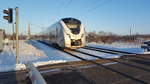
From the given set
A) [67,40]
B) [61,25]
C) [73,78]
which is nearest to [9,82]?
[73,78]

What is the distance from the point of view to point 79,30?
17359 millimetres

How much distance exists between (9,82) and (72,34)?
11570mm

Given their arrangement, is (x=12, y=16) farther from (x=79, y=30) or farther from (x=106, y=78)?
(x=79, y=30)

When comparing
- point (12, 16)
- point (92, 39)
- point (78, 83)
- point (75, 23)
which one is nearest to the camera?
point (78, 83)

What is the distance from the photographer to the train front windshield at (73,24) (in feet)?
56.3

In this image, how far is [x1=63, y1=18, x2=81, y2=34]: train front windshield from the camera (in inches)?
675

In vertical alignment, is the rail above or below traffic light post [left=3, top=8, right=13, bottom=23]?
below

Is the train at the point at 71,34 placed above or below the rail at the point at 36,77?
above

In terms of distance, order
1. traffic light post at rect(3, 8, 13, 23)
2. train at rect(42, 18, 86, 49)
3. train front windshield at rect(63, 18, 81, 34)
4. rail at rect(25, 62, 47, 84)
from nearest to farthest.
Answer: rail at rect(25, 62, 47, 84)
traffic light post at rect(3, 8, 13, 23)
train at rect(42, 18, 86, 49)
train front windshield at rect(63, 18, 81, 34)

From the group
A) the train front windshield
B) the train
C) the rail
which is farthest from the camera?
the train front windshield

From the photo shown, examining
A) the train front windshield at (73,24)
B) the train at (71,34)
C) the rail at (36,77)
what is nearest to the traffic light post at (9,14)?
the rail at (36,77)

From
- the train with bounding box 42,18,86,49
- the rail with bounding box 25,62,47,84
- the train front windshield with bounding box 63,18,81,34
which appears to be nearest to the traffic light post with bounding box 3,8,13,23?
the rail with bounding box 25,62,47,84

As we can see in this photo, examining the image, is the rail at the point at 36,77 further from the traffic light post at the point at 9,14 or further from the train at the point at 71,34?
the train at the point at 71,34

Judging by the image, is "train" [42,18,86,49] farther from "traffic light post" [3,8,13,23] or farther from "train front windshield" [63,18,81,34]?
"traffic light post" [3,8,13,23]
